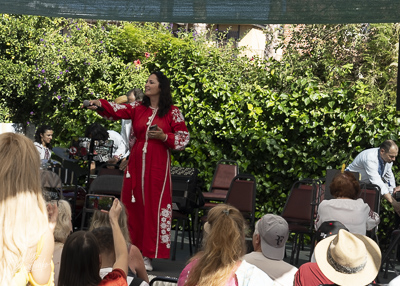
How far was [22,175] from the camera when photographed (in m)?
2.27

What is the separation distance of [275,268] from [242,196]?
3572 mm

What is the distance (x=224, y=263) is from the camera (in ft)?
10.0

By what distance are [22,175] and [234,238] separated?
45.9 inches

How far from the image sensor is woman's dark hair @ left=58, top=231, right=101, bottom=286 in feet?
9.49

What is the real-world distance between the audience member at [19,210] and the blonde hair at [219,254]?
893 mm

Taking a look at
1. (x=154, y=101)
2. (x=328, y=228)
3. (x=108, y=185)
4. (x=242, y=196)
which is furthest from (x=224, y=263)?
(x=242, y=196)

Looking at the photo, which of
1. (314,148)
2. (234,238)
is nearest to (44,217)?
(234,238)

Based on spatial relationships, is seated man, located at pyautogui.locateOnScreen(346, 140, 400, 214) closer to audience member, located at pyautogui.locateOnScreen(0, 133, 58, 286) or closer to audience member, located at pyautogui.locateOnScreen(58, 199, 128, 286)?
audience member, located at pyautogui.locateOnScreen(58, 199, 128, 286)

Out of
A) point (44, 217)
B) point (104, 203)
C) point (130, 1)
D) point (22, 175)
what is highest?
point (130, 1)

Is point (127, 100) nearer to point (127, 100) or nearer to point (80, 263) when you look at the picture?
point (127, 100)

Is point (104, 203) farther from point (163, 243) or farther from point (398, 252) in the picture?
point (398, 252)

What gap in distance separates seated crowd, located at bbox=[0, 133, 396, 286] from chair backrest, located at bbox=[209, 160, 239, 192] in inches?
164

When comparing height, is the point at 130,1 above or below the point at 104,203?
above

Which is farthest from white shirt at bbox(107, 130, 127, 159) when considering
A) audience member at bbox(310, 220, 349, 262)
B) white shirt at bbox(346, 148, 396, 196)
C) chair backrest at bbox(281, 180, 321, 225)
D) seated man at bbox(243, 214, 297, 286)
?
seated man at bbox(243, 214, 297, 286)
